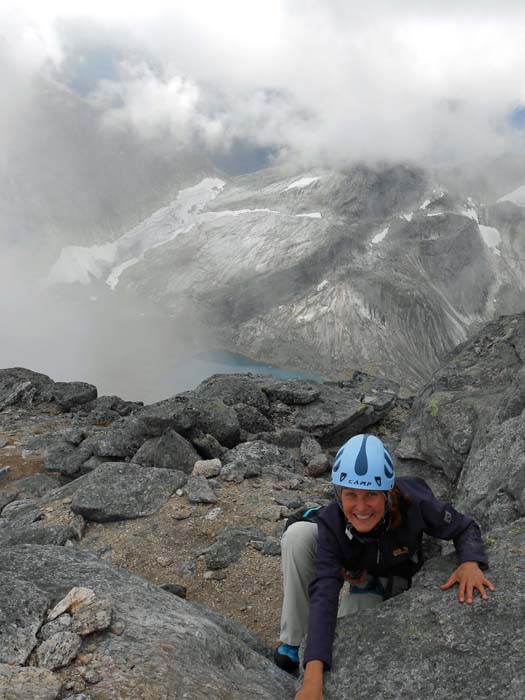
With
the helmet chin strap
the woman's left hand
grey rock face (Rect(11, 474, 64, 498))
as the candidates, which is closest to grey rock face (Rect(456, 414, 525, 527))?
the woman's left hand

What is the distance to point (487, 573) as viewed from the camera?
15.5ft

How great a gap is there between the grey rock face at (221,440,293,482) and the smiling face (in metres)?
9.67

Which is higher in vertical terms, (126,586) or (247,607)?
(126,586)

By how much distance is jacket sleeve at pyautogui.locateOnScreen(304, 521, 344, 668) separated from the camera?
4.31 meters

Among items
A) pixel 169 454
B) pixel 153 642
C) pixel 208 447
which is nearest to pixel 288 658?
pixel 153 642

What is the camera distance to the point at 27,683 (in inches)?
152

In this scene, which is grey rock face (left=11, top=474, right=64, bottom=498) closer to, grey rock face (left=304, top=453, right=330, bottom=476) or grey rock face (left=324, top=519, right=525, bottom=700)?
grey rock face (left=304, top=453, right=330, bottom=476)

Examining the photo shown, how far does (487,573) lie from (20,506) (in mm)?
14732

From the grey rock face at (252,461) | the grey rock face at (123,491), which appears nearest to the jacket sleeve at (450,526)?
the grey rock face at (123,491)

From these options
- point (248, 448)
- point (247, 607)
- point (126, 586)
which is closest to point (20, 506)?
Result: point (248, 448)

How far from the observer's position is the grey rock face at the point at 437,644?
386 centimetres

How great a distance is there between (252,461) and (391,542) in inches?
419

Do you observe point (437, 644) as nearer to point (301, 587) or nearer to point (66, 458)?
point (301, 587)

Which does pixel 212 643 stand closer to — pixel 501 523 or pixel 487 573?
pixel 487 573
